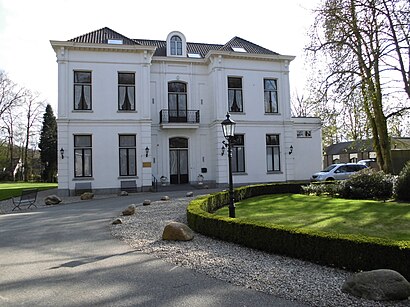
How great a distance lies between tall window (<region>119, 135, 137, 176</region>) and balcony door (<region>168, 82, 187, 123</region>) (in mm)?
3421

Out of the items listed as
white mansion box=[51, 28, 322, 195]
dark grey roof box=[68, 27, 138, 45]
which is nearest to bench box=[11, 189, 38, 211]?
white mansion box=[51, 28, 322, 195]

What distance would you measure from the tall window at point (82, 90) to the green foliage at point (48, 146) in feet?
82.9

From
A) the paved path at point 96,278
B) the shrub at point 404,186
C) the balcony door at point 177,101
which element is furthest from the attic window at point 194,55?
the paved path at point 96,278

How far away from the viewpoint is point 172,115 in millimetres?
24078

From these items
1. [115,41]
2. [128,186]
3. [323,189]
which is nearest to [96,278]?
[323,189]

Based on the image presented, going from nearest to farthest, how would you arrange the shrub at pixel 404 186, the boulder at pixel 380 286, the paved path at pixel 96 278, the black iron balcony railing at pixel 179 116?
the boulder at pixel 380 286 → the paved path at pixel 96 278 → the shrub at pixel 404 186 → the black iron balcony railing at pixel 179 116

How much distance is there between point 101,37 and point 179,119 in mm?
7420

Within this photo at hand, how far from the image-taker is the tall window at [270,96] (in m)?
25.3

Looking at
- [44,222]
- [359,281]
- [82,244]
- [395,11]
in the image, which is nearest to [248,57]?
[395,11]

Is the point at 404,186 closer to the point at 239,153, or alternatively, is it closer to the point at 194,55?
the point at 239,153

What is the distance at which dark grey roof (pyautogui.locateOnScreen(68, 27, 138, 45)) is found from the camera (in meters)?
22.2

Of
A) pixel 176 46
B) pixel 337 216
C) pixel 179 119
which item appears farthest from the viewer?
pixel 176 46

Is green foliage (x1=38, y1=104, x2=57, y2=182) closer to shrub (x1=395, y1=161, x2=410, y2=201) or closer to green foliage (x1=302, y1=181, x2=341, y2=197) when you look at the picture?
green foliage (x1=302, y1=181, x2=341, y2=197)

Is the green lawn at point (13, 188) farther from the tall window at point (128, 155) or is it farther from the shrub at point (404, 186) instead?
the shrub at point (404, 186)
